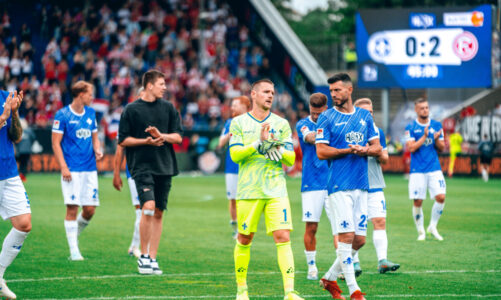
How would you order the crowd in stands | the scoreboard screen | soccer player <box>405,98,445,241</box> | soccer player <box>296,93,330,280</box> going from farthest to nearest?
1. the crowd in stands
2. the scoreboard screen
3. soccer player <box>405,98,445,241</box>
4. soccer player <box>296,93,330,280</box>

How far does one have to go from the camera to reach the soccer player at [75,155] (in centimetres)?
1065

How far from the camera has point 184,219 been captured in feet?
53.9

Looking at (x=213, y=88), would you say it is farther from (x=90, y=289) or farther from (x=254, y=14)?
(x=90, y=289)

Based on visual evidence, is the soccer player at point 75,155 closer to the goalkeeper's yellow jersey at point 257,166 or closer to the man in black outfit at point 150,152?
the man in black outfit at point 150,152

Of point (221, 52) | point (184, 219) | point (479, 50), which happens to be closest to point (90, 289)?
point (184, 219)

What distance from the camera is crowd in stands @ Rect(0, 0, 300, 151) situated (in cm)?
3331

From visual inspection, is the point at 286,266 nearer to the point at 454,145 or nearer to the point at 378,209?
the point at 378,209

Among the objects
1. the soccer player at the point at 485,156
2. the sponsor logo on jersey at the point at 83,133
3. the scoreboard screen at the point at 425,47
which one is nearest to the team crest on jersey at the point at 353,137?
the sponsor logo on jersey at the point at 83,133

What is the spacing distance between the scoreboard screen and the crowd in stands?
663 centimetres

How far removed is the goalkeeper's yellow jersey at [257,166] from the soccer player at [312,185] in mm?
1571

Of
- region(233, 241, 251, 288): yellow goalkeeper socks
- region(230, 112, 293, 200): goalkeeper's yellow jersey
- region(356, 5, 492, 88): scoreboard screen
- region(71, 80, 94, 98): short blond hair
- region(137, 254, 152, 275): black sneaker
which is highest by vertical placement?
region(356, 5, 492, 88): scoreboard screen

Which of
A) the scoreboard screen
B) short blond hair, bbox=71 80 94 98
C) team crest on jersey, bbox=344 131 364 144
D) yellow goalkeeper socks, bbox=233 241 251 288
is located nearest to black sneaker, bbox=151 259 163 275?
yellow goalkeeper socks, bbox=233 241 251 288

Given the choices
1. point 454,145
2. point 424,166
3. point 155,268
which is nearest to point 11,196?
point 155,268

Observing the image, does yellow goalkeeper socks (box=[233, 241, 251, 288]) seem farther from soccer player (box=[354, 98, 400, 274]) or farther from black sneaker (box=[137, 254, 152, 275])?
soccer player (box=[354, 98, 400, 274])
